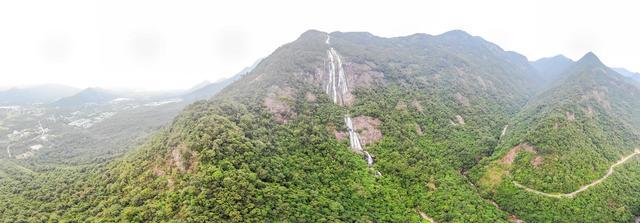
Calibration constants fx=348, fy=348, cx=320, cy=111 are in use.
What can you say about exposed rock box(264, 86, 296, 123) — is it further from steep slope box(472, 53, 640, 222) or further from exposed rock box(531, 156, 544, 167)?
exposed rock box(531, 156, 544, 167)

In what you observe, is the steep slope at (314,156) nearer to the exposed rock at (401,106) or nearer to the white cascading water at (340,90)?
the white cascading water at (340,90)

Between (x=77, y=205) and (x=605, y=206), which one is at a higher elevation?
(x=77, y=205)

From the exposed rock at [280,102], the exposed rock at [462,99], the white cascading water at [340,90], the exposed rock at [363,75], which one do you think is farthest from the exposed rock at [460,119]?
Result: the exposed rock at [280,102]

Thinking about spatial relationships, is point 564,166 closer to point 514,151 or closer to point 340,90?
point 514,151

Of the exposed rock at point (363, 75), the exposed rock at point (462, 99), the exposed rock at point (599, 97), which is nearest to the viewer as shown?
the exposed rock at point (363, 75)

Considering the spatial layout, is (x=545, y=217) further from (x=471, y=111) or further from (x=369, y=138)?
(x=471, y=111)

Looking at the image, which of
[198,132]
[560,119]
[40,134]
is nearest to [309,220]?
[198,132]

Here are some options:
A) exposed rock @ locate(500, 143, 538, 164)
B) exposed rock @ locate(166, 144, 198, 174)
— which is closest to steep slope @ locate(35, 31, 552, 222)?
exposed rock @ locate(166, 144, 198, 174)
